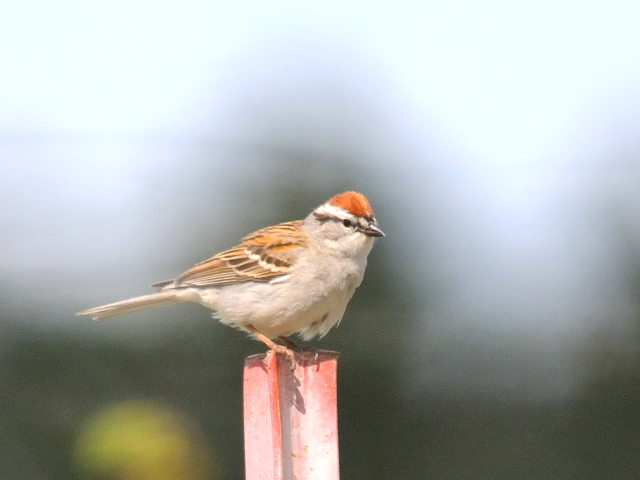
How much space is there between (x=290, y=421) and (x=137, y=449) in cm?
161

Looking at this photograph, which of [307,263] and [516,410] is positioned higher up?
[307,263]

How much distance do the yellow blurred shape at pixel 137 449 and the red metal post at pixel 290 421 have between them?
1.42 m

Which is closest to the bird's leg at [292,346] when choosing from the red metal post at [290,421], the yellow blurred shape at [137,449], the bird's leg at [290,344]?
the bird's leg at [290,344]

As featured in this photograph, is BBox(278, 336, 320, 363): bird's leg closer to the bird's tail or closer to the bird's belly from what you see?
the bird's belly

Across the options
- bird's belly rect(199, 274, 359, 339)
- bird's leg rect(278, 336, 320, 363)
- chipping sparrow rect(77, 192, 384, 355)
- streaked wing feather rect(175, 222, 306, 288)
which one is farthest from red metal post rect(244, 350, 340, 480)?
streaked wing feather rect(175, 222, 306, 288)

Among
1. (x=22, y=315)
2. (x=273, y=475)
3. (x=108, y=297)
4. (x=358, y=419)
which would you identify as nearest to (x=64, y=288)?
(x=108, y=297)

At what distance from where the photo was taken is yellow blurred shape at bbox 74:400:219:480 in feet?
12.7

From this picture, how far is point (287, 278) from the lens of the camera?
4355 millimetres

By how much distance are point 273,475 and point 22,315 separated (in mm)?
5590

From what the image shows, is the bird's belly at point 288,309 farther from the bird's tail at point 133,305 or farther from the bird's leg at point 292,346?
the bird's tail at point 133,305

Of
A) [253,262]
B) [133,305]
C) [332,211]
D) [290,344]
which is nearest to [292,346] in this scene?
Result: [290,344]

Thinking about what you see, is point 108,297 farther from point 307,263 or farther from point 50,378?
point 307,263

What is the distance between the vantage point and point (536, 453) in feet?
22.9

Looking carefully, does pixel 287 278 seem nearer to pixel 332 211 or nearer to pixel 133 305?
pixel 332 211
